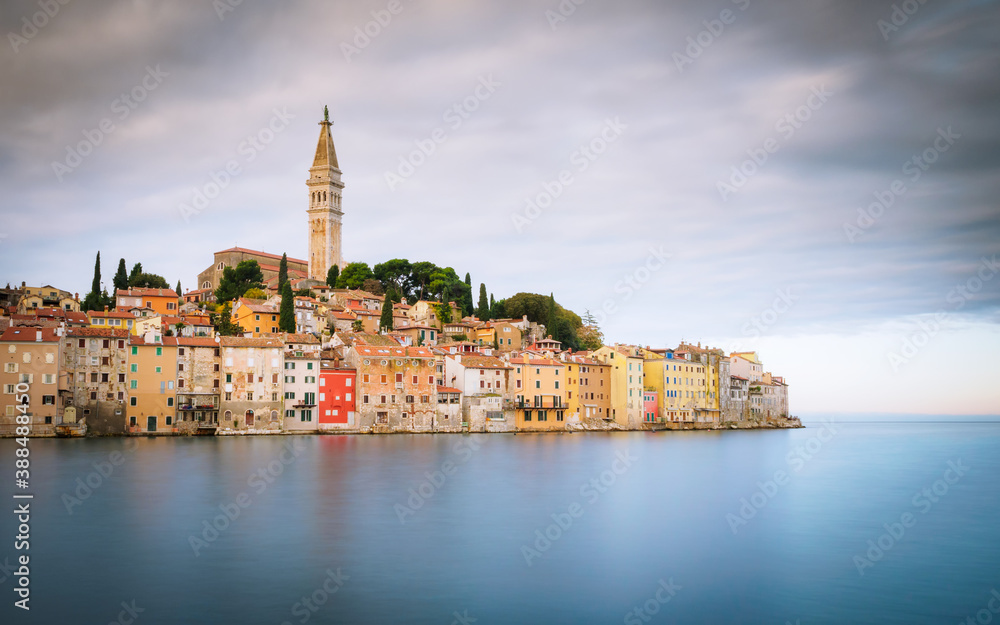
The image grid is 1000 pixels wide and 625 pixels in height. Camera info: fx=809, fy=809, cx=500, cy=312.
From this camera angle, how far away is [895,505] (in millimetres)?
31453

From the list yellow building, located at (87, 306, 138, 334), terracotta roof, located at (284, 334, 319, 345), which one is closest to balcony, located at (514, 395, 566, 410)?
terracotta roof, located at (284, 334, 319, 345)

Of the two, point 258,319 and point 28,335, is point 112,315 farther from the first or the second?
point 28,335

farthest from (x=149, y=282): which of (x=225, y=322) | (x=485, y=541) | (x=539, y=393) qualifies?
(x=485, y=541)

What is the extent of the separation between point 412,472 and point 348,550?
51.2 ft

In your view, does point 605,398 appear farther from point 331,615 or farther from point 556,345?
point 331,615

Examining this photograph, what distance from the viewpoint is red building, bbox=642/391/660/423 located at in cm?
7569

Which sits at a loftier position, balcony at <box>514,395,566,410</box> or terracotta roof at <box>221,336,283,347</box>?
terracotta roof at <box>221,336,283,347</box>

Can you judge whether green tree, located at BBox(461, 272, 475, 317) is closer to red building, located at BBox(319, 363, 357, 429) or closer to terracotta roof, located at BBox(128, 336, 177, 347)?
red building, located at BBox(319, 363, 357, 429)

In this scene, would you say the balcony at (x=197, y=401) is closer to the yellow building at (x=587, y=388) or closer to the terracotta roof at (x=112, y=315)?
the terracotta roof at (x=112, y=315)

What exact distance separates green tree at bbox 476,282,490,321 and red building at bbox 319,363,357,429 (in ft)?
102

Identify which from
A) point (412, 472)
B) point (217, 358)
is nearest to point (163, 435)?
point (217, 358)

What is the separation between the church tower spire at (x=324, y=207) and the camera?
103188 mm

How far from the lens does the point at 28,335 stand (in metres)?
49.6

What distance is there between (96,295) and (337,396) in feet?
108
